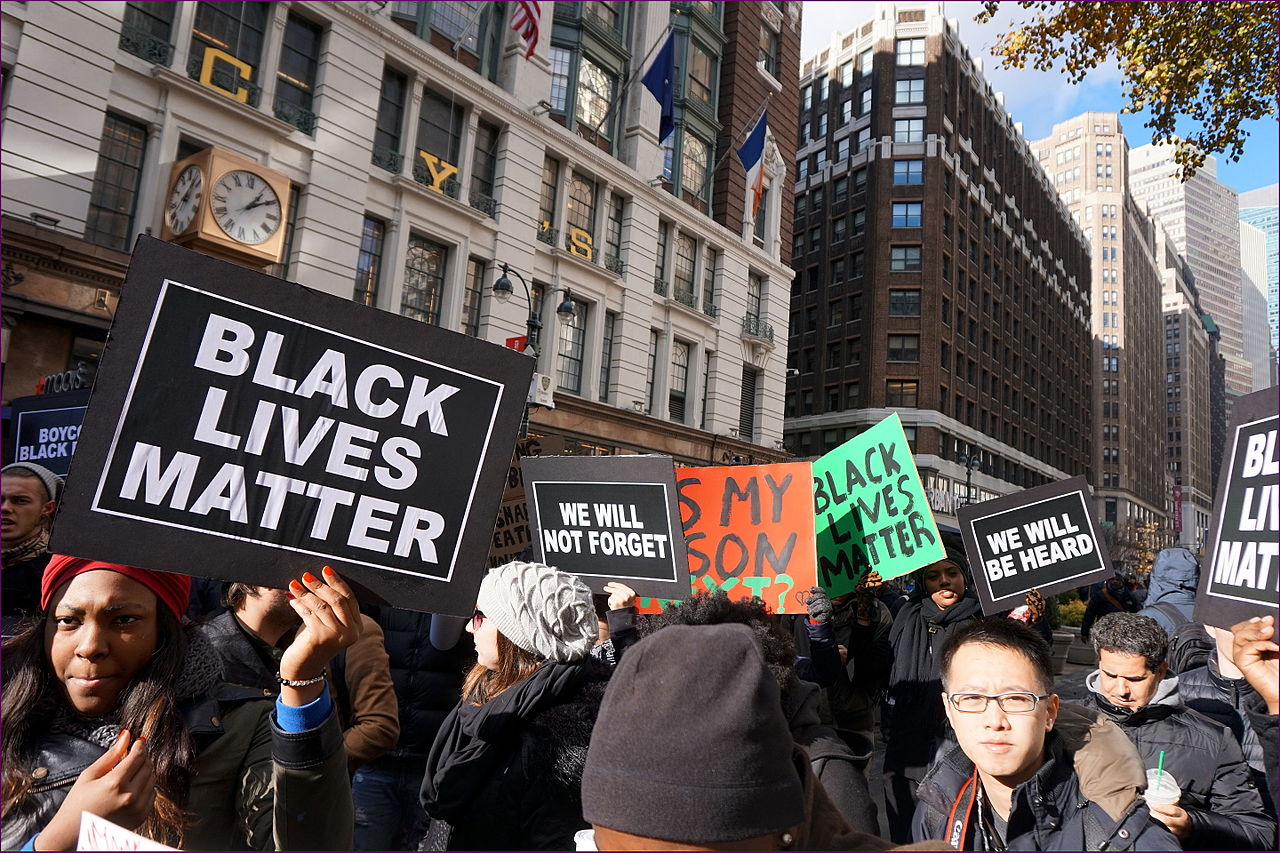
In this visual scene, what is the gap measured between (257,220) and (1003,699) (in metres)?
16.0

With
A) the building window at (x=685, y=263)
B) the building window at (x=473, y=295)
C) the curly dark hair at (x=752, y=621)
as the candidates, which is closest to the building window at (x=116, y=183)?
the building window at (x=473, y=295)

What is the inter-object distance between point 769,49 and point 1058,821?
32508 mm

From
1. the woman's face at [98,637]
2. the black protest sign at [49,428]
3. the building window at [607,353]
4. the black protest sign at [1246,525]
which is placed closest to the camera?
the woman's face at [98,637]

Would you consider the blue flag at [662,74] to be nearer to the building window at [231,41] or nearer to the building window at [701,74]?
the building window at [701,74]

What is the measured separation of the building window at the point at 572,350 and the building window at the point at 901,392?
32.5m

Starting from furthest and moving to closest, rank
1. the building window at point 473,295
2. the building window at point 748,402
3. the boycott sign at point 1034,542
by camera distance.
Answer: the building window at point 748,402, the building window at point 473,295, the boycott sign at point 1034,542

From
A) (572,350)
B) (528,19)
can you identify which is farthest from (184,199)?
(572,350)

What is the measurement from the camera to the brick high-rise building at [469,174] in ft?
45.8

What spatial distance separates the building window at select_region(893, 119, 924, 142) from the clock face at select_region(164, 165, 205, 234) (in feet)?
162

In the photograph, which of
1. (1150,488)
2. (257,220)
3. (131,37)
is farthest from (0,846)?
(1150,488)

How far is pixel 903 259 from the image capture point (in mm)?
53250

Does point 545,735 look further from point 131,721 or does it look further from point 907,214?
point 907,214

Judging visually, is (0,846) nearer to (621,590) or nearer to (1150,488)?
(621,590)

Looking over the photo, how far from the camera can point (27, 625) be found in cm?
261
